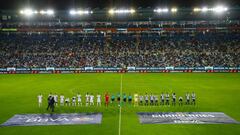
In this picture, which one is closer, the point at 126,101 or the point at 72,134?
the point at 72,134

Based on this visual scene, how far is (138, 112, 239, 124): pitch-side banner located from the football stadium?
0.30 ft

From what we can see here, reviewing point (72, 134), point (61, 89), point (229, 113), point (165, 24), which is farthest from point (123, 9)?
point (72, 134)

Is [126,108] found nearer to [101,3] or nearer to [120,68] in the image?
[120,68]

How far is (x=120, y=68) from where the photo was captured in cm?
6556

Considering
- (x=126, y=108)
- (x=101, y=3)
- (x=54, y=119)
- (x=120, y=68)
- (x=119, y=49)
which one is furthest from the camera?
(x=119, y=49)

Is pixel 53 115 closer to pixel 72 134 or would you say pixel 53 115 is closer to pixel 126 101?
pixel 72 134

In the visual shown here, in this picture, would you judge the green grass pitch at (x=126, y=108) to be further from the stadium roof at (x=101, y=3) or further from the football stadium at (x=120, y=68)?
the stadium roof at (x=101, y=3)

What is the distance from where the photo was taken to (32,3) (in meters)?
67.2

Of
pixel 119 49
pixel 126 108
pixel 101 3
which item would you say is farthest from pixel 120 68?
pixel 126 108

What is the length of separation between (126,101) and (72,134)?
38.4ft

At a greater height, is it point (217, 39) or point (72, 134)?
point (217, 39)

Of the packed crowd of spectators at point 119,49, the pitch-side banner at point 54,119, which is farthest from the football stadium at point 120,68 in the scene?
the packed crowd of spectators at point 119,49

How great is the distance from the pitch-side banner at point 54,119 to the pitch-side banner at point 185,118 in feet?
14.5

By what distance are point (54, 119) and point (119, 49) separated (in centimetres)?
5333
